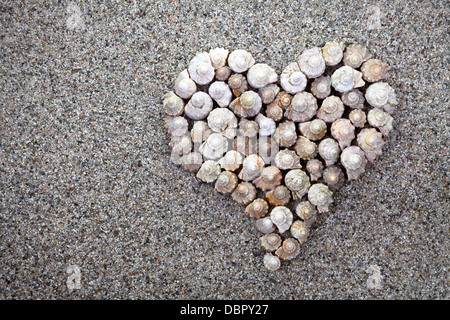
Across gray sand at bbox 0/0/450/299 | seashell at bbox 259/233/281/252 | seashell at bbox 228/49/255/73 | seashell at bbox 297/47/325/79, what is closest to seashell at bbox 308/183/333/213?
gray sand at bbox 0/0/450/299

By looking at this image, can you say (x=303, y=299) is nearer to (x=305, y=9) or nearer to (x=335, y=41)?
(x=335, y=41)

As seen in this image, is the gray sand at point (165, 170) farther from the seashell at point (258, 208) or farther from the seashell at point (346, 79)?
the seashell at point (346, 79)

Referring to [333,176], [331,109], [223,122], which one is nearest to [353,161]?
[333,176]

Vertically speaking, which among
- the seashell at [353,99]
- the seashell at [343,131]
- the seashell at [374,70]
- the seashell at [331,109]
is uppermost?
the seashell at [374,70]

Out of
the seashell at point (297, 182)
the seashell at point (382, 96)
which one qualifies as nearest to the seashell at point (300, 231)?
the seashell at point (297, 182)

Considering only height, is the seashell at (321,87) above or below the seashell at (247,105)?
above

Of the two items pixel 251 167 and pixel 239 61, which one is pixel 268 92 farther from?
pixel 251 167

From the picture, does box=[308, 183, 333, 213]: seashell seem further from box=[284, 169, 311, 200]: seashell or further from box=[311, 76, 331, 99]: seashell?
box=[311, 76, 331, 99]: seashell

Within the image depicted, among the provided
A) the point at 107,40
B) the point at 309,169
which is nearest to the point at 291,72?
the point at 309,169
